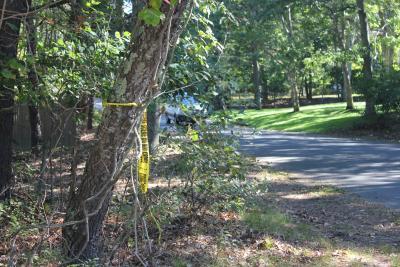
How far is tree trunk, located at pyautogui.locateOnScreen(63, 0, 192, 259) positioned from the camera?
423 centimetres

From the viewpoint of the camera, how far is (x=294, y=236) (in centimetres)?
714

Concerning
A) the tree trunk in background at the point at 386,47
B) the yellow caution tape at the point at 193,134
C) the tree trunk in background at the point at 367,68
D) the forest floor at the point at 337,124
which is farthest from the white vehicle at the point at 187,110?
the tree trunk in background at the point at 386,47

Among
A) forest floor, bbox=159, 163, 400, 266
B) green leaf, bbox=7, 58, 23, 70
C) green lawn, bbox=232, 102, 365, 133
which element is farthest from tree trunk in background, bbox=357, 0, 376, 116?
green leaf, bbox=7, 58, 23, 70

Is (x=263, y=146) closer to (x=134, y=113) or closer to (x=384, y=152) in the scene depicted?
(x=384, y=152)

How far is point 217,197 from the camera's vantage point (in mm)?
7094

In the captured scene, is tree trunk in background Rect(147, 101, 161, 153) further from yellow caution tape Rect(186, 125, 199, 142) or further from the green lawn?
the green lawn

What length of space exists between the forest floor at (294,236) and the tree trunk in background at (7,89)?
7.82 feet

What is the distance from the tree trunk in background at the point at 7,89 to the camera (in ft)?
20.6

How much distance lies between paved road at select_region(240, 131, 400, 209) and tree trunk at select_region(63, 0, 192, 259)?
305 centimetres

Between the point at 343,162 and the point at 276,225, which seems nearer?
Answer: the point at 276,225

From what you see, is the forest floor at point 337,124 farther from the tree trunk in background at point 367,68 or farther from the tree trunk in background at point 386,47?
the tree trunk in background at point 386,47

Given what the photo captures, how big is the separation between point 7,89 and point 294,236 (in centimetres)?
411

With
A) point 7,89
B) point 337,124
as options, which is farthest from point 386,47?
point 7,89

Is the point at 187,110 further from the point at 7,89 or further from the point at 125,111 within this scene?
the point at 7,89
